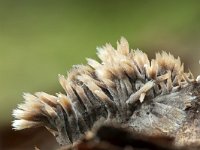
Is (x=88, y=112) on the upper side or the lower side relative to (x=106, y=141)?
upper

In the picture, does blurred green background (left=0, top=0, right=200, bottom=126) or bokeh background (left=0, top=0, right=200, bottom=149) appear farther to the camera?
blurred green background (left=0, top=0, right=200, bottom=126)

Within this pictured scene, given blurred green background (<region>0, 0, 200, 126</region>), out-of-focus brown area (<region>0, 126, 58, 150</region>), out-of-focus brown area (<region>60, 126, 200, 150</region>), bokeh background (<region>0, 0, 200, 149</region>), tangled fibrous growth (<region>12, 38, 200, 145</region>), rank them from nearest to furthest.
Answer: out-of-focus brown area (<region>60, 126, 200, 150</region>)
tangled fibrous growth (<region>12, 38, 200, 145</region>)
out-of-focus brown area (<region>0, 126, 58, 150</region>)
bokeh background (<region>0, 0, 200, 149</region>)
blurred green background (<region>0, 0, 200, 126</region>)

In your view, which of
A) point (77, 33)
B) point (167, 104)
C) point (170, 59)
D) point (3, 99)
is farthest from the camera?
point (77, 33)

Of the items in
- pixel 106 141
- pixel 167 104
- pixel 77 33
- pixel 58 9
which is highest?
pixel 58 9

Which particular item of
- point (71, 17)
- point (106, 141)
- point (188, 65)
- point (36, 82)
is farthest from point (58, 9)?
point (106, 141)

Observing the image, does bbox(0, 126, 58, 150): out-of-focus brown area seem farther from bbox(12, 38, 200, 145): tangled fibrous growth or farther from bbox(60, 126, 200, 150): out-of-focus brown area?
bbox(60, 126, 200, 150): out-of-focus brown area

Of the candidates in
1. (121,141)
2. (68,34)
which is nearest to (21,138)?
(68,34)

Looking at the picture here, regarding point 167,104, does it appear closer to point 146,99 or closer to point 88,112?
point 146,99

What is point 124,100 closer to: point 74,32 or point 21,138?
point 21,138

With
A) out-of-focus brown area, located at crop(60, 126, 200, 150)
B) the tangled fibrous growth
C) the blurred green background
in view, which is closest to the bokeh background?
the blurred green background
